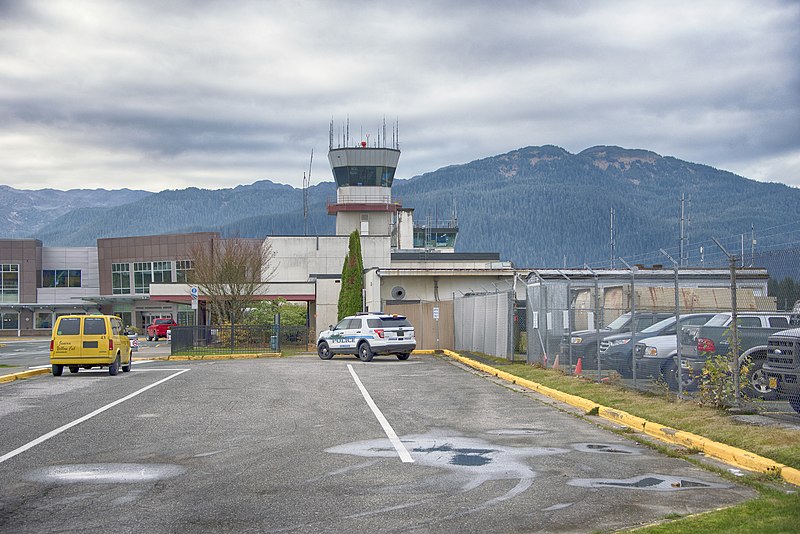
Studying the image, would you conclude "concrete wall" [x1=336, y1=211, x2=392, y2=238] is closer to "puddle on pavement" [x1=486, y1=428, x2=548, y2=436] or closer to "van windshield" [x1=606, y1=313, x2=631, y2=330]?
"van windshield" [x1=606, y1=313, x2=631, y2=330]

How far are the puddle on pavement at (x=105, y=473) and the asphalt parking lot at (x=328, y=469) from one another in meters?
0.02

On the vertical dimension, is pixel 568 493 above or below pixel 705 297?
below

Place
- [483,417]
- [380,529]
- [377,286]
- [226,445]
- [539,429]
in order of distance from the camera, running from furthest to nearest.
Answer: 1. [377,286]
2. [483,417]
3. [539,429]
4. [226,445]
5. [380,529]

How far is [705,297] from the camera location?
104ft

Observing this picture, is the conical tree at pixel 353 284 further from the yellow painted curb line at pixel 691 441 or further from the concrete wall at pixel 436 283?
the yellow painted curb line at pixel 691 441

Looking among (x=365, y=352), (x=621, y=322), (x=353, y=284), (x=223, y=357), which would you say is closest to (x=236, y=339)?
(x=223, y=357)

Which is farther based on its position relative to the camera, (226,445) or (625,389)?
(625,389)

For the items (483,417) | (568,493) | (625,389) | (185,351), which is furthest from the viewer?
(185,351)

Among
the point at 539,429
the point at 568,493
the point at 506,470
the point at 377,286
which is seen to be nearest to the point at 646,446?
the point at 539,429

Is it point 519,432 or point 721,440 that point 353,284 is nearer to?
point 519,432

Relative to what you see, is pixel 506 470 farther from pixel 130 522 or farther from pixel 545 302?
pixel 545 302

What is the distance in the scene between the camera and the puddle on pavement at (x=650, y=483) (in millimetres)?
9859

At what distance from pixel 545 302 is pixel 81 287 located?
8884 cm

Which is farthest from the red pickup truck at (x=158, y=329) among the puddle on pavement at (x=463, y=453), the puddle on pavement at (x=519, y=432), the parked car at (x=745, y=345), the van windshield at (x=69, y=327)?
the puddle on pavement at (x=463, y=453)
